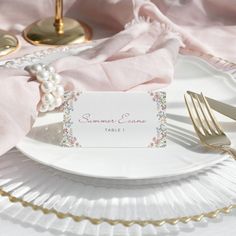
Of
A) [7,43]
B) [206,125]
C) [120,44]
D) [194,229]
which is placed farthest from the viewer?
[7,43]

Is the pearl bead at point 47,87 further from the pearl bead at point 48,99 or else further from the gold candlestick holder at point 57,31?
the gold candlestick holder at point 57,31

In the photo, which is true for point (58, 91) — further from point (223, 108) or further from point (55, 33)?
point (55, 33)

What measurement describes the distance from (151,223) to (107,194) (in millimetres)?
74

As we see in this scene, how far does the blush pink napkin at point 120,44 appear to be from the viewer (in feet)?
2.25

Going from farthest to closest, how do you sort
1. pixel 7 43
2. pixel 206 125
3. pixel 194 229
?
pixel 7 43 < pixel 206 125 < pixel 194 229

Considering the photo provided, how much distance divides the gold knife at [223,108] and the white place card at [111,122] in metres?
0.10

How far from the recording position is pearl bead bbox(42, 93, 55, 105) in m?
0.70

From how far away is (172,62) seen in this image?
83 cm

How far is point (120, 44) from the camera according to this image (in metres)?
0.84

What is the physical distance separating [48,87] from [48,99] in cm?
2

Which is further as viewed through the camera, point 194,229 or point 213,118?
point 213,118

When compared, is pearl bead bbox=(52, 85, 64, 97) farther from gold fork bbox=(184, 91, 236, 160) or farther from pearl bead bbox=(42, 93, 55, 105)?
gold fork bbox=(184, 91, 236, 160)

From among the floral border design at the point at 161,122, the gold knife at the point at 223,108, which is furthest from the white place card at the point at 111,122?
the gold knife at the point at 223,108

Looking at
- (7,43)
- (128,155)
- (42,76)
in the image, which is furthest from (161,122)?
(7,43)
